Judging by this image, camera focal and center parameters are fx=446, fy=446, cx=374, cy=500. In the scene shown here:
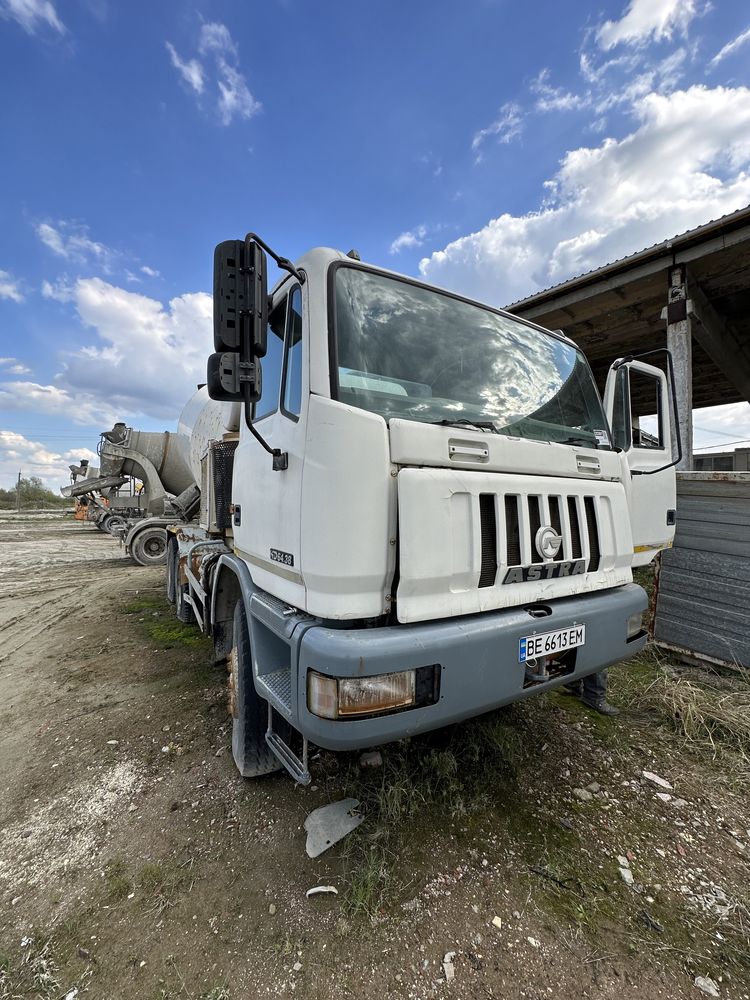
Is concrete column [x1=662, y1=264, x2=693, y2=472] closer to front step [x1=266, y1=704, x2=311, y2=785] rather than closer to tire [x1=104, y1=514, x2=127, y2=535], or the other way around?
front step [x1=266, y1=704, x2=311, y2=785]

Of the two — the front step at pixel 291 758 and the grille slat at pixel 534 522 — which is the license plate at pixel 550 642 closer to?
the grille slat at pixel 534 522

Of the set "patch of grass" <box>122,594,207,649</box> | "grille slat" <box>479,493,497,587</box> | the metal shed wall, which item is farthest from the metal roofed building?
"patch of grass" <box>122,594,207,649</box>

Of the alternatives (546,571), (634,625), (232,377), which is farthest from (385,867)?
(232,377)

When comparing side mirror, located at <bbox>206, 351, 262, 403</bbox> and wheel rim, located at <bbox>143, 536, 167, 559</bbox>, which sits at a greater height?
side mirror, located at <bbox>206, 351, 262, 403</bbox>

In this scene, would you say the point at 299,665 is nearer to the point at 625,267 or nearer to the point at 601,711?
the point at 601,711

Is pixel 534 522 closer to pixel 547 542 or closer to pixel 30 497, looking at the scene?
pixel 547 542

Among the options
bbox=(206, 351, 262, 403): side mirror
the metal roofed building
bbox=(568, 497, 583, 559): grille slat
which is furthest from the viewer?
the metal roofed building

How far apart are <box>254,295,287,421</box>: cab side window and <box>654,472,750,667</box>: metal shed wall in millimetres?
3633

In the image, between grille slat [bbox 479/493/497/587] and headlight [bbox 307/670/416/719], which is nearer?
headlight [bbox 307/670/416/719]

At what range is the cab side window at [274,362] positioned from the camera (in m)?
2.28

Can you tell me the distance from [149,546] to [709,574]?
1013cm

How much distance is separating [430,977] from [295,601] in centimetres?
135

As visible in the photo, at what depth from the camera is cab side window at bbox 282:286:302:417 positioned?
1.99 m

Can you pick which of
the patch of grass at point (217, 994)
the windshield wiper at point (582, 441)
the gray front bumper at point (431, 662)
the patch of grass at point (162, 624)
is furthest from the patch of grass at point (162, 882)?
the patch of grass at point (162, 624)
